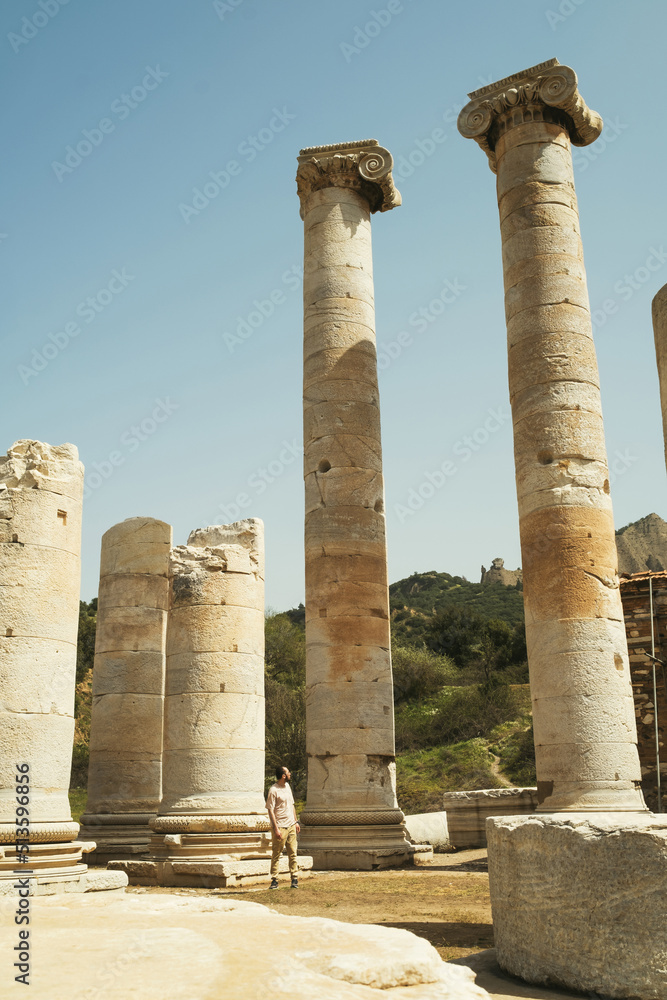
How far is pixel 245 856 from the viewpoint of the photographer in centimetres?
1219

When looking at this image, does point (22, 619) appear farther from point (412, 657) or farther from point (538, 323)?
point (412, 657)

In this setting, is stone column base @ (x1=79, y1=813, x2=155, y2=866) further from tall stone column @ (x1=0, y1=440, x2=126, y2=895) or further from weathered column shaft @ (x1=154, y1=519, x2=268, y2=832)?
tall stone column @ (x1=0, y1=440, x2=126, y2=895)

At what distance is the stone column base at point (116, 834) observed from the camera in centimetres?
1460

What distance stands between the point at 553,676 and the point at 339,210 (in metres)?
10.1

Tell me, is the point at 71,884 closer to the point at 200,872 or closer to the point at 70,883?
the point at 70,883

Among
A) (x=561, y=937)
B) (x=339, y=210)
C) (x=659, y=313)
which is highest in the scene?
(x=339, y=210)

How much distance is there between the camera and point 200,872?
11.7m

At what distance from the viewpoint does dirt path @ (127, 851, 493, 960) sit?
804 centimetres

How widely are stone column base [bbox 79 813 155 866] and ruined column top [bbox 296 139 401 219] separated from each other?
12.3 meters

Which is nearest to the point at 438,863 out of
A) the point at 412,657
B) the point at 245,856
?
the point at 245,856

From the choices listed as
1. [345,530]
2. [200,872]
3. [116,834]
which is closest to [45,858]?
[200,872]

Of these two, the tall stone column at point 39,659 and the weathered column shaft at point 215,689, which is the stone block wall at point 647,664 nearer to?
the weathered column shaft at point 215,689

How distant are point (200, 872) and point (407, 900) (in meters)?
2.94

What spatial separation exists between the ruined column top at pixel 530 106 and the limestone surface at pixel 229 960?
44.3 feet
